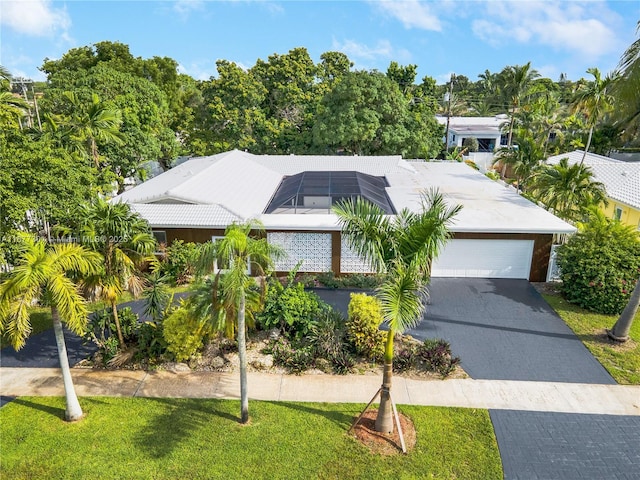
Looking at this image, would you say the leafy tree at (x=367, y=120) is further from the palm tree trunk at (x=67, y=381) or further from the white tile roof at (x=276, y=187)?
the palm tree trunk at (x=67, y=381)

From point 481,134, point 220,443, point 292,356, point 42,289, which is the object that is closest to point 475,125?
point 481,134

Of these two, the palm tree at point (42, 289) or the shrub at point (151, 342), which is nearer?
the palm tree at point (42, 289)

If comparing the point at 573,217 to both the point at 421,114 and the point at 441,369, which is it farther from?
the point at 421,114

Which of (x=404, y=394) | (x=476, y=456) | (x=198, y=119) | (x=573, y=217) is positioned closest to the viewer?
(x=476, y=456)

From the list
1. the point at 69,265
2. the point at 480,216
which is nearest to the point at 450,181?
the point at 480,216

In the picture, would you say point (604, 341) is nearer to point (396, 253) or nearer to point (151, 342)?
point (396, 253)

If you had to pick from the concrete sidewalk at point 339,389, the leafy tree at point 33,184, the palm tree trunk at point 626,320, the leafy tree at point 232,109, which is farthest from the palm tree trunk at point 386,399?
the leafy tree at point 232,109


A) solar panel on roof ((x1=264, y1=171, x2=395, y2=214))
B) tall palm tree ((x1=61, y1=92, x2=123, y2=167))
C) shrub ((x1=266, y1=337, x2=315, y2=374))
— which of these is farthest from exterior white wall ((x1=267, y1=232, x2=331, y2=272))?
tall palm tree ((x1=61, y1=92, x2=123, y2=167))
